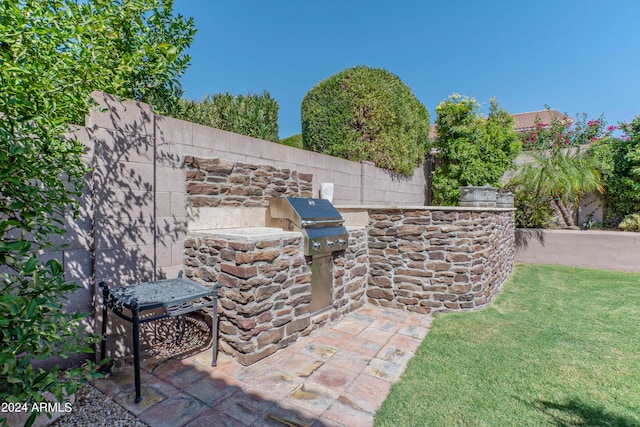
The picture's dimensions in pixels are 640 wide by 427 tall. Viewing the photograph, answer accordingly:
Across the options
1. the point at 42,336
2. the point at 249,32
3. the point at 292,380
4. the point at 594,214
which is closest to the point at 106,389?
the point at 42,336

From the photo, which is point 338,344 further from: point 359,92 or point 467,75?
point 467,75

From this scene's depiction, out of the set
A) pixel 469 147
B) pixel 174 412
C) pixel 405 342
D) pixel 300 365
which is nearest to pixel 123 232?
pixel 174 412

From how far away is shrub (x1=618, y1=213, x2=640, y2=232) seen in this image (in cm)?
855

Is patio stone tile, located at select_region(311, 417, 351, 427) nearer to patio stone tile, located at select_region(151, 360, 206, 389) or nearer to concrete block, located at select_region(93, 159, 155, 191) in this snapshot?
patio stone tile, located at select_region(151, 360, 206, 389)

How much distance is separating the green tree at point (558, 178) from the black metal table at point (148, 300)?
9633 mm

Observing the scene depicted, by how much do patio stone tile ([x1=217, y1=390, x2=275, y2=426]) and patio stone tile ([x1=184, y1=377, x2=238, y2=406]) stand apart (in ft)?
0.28

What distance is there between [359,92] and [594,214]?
30.1 feet

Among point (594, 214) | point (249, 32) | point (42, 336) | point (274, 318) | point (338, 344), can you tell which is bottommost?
point (338, 344)

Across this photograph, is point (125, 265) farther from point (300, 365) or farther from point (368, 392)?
point (368, 392)

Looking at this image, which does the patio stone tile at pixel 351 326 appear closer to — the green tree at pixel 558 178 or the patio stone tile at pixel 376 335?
the patio stone tile at pixel 376 335

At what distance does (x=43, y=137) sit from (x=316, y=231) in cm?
309

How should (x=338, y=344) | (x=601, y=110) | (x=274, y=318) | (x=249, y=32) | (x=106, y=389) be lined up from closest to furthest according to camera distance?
(x=106, y=389)
(x=274, y=318)
(x=338, y=344)
(x=249, y=32)
(x=601, y=110)

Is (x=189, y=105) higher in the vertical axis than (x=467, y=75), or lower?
lower

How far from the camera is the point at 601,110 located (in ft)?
39.7
